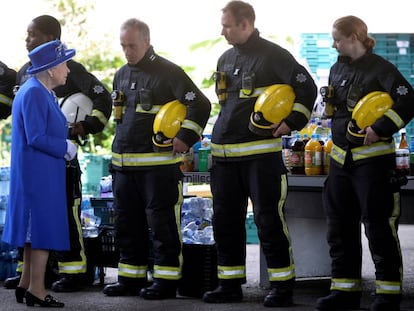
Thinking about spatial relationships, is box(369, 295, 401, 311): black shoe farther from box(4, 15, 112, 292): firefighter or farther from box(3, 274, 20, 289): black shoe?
box(3, 274, 20, 289): black shoe

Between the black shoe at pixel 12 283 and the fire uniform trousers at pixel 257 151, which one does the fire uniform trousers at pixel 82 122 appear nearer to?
the black shoe at pixel 12 283

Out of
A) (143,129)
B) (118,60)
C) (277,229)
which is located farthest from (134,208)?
(118,60)

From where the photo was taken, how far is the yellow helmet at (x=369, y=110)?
575 cm

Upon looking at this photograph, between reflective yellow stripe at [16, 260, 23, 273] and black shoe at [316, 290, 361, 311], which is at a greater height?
reflective yellow stripe at [16, 260, 23, 273]

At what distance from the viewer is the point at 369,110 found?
5.75m

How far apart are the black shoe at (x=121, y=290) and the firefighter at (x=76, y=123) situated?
276mm

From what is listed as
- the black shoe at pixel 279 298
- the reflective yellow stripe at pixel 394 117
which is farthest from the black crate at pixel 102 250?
the reflective yellow stripe at pixel 394 117

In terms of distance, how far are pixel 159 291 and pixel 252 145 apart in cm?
114

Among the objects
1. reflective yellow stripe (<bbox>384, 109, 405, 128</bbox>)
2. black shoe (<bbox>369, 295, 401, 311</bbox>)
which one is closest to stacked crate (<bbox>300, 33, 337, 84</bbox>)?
reflective yellow stripe (<bbox>384, 109, 405, 128</bbox>)

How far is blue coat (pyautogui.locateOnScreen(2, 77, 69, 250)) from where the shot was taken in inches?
236

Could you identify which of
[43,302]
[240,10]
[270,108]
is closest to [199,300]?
[43,302]

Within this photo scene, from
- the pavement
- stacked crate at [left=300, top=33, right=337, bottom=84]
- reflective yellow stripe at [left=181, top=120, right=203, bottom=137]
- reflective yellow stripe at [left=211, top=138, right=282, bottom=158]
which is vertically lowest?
the pavement

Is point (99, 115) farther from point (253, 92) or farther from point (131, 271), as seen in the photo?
point (253, 92)

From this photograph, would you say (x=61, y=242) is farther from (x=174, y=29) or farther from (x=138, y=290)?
(x=174, y=29)
